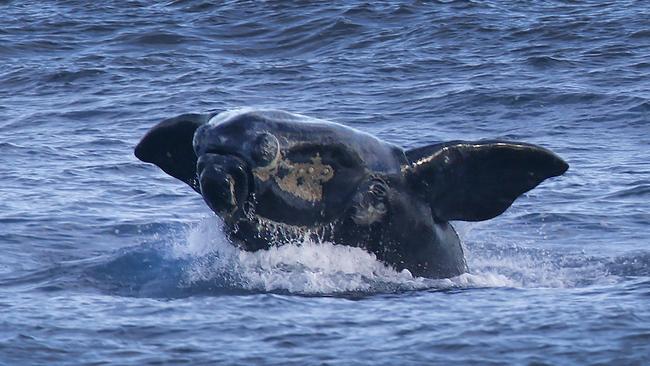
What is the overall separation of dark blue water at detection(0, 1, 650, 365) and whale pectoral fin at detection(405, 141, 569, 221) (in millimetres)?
632

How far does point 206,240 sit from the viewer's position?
1219 centimetres

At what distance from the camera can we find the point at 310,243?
11.0 meters

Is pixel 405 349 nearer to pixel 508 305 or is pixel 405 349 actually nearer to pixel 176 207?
pixel 508 305

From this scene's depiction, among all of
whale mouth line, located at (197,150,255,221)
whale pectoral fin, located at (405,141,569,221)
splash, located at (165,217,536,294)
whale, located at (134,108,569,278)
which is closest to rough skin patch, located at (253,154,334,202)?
whale, located at (134,108,569,278)

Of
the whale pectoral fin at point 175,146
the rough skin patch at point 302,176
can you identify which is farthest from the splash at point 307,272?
the whale pectoral fin at point 175,146

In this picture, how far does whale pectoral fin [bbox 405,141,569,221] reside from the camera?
1122 centimetres

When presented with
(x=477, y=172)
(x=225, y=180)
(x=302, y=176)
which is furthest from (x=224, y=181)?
(x=477, y=172)

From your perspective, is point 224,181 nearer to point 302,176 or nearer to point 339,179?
point 302,176

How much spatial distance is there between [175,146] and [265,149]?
109cm

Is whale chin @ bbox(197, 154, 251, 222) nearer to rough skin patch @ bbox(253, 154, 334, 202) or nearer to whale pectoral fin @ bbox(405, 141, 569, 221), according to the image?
rough skin patch @ bbox(253, 154, 334, 202)

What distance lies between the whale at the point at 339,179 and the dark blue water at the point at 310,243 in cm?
21

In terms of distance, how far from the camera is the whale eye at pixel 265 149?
10.3 metres

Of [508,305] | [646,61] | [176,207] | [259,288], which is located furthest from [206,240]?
[646,61]

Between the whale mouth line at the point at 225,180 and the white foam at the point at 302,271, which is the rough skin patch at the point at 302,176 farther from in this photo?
the white foam at the point at 302,271
